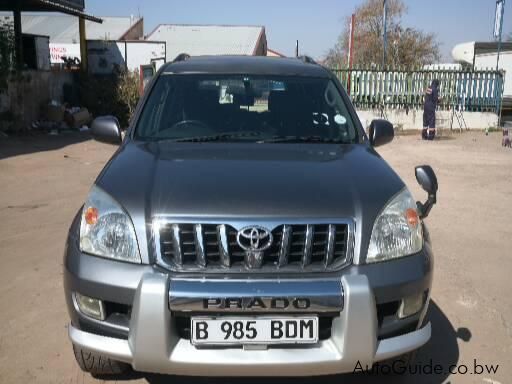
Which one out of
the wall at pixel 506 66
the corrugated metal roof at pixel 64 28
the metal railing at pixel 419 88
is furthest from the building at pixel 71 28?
the wall at pixel 506 66

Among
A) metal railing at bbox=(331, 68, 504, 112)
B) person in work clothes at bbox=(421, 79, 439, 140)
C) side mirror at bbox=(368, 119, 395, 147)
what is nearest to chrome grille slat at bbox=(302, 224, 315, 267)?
side mirror at bbox=(368, 119, 395, 147)

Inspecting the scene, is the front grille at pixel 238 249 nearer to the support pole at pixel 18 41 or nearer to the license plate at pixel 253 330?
the license plate at pixel 253 330

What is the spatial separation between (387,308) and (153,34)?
136 ft

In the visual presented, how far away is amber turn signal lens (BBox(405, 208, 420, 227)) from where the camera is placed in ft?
8.73

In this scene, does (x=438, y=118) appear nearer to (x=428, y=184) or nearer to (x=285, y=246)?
(x=428, y=184)

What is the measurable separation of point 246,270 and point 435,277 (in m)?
2.65

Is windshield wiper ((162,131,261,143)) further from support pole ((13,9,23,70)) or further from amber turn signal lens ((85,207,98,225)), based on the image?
support pole ((13,9,23,70))

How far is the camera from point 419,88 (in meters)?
17.3

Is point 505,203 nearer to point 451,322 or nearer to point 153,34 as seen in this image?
point 451,322

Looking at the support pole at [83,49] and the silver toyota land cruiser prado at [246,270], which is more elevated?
the support pole at [83,49]

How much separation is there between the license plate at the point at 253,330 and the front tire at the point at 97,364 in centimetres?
78

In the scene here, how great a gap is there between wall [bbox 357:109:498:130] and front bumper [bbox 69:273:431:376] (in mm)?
15033

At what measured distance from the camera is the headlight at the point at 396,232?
2.50m

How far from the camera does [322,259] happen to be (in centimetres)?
243
